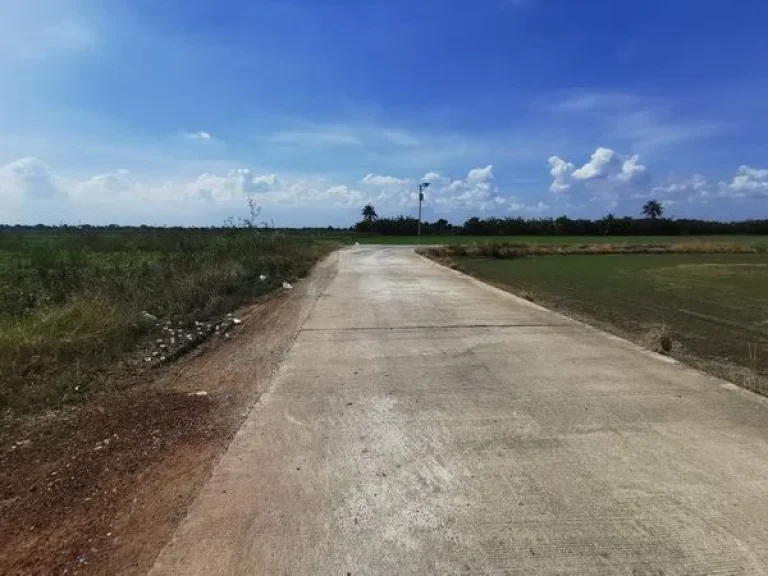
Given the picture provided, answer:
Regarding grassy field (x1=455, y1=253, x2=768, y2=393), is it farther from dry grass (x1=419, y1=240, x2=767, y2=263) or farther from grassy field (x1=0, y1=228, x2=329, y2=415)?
dry grass (x1=419, y1=240, x2=767, y2=263)

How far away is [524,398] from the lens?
16.6ft

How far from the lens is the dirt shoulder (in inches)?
114

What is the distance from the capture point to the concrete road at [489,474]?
2.69m

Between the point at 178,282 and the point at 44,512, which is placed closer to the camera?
the point at 44,512

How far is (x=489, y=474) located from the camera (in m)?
3.50

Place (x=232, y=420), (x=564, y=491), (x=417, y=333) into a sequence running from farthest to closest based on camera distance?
1. (x=417, y=333)
2. (x=232, y=420)
3. (x=564, y=491)

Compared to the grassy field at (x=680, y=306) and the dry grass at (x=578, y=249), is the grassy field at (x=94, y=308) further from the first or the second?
the dry grass at (x=578, y=249)

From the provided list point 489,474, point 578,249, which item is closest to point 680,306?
point 489,474

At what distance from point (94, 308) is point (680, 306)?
13.9 meters

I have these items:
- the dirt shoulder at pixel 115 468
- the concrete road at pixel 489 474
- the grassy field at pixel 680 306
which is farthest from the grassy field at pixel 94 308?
the grassy field at pixel 680 306

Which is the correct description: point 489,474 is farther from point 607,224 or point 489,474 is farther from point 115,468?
point 607,224

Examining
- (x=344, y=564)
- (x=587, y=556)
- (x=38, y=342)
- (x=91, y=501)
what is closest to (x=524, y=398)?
(x=587, y=556)

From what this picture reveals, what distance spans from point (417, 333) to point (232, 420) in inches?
159

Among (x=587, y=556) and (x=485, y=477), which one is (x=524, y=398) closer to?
(x=485, y=477)
